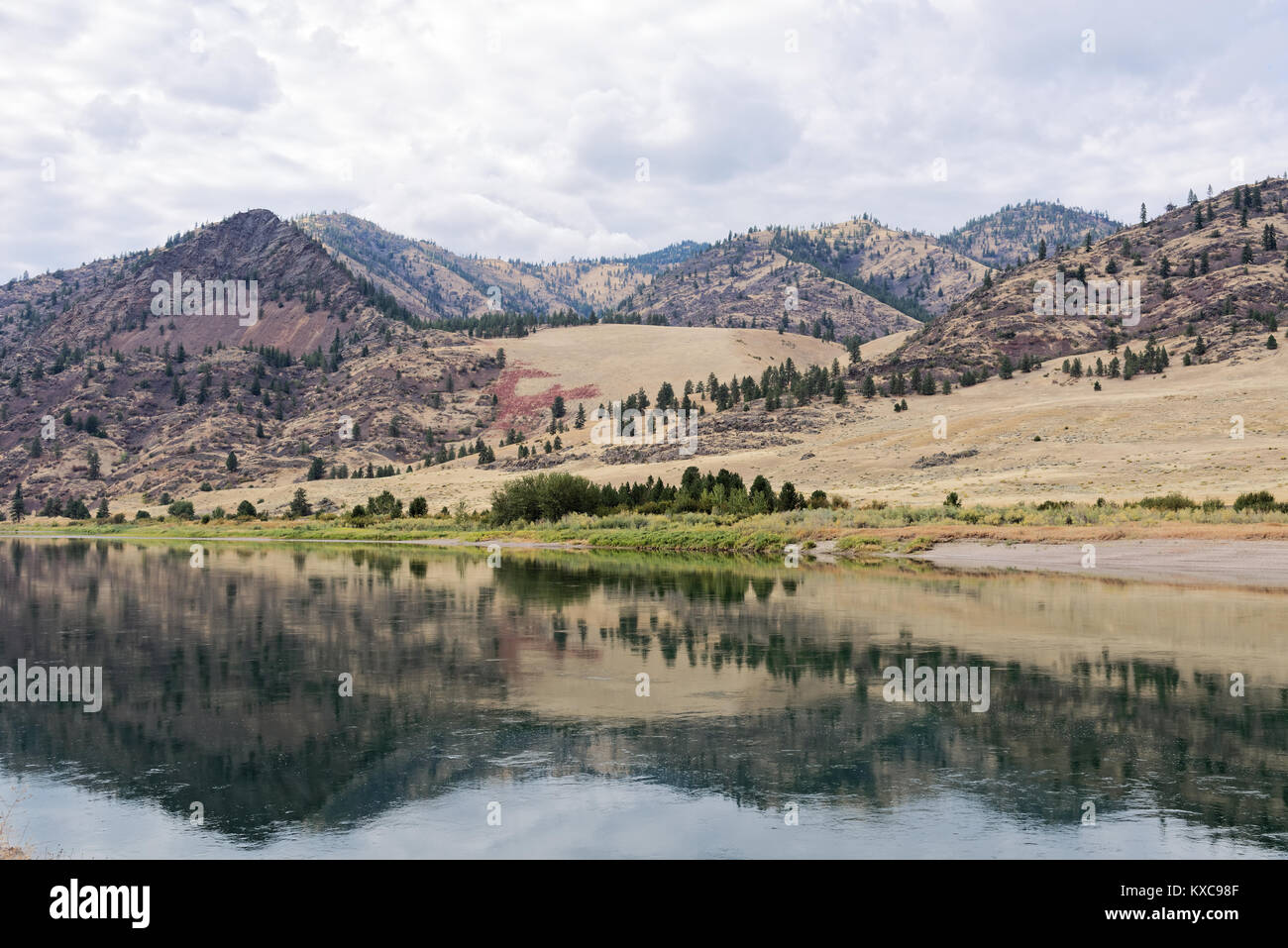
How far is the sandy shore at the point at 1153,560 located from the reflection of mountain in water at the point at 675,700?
16.9ft

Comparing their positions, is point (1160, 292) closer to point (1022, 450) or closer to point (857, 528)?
point (1022, 450)

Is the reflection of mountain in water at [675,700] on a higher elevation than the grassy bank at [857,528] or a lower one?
lower

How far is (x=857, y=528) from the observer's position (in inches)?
2381

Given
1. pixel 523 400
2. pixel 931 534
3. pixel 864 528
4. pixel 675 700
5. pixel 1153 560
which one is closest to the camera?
pixel 675 700

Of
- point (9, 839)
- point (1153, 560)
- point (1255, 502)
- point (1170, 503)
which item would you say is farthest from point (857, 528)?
point (9, 839)

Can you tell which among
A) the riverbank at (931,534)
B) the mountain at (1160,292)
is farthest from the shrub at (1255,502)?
the mountain at (1160,292)

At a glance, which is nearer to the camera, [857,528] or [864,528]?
[864,528]

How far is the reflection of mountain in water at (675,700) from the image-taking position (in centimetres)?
1350

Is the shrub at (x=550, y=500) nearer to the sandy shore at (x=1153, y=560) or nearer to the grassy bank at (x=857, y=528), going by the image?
the grassy bank at (x=857, y=528)

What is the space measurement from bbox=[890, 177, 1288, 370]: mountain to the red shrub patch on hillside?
59.2 m

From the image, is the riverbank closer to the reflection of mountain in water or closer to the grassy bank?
the grassy bank

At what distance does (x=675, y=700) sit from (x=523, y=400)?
172 meters
